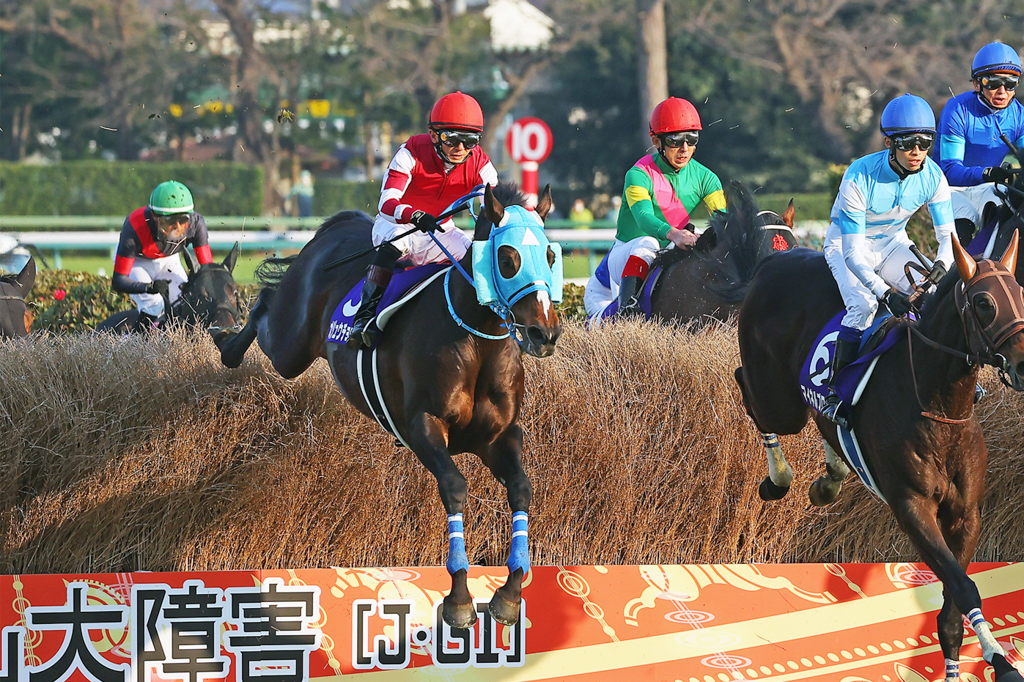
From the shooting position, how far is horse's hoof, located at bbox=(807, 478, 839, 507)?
5797mm

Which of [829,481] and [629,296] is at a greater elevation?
[629,296]

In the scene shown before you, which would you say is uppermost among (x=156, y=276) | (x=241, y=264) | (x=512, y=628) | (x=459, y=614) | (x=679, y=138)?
(x=679, y=138)

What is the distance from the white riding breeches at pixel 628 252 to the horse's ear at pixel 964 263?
3885 mm

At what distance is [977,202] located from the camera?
22.2 ft

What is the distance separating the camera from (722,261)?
7.46 meters

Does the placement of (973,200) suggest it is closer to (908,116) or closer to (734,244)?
(734,244)

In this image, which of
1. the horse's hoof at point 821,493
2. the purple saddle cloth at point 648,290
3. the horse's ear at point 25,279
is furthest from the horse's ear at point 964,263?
the horse's ear at point 25,279

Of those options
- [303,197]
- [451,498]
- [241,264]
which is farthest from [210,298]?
[303,197]

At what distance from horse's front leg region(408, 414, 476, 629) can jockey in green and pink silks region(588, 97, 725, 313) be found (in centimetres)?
320

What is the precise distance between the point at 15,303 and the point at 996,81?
6018mm

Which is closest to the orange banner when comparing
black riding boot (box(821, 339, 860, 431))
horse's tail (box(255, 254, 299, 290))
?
black riding boot (box(821, 339, 860, 431))

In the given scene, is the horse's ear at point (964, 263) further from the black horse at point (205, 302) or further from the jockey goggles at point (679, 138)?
the black horse at point (205, 302)

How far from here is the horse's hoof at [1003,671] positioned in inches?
174

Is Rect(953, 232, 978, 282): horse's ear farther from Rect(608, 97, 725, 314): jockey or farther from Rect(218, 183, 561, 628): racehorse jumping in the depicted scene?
Rect(608, 97, 725, 314): jockey
